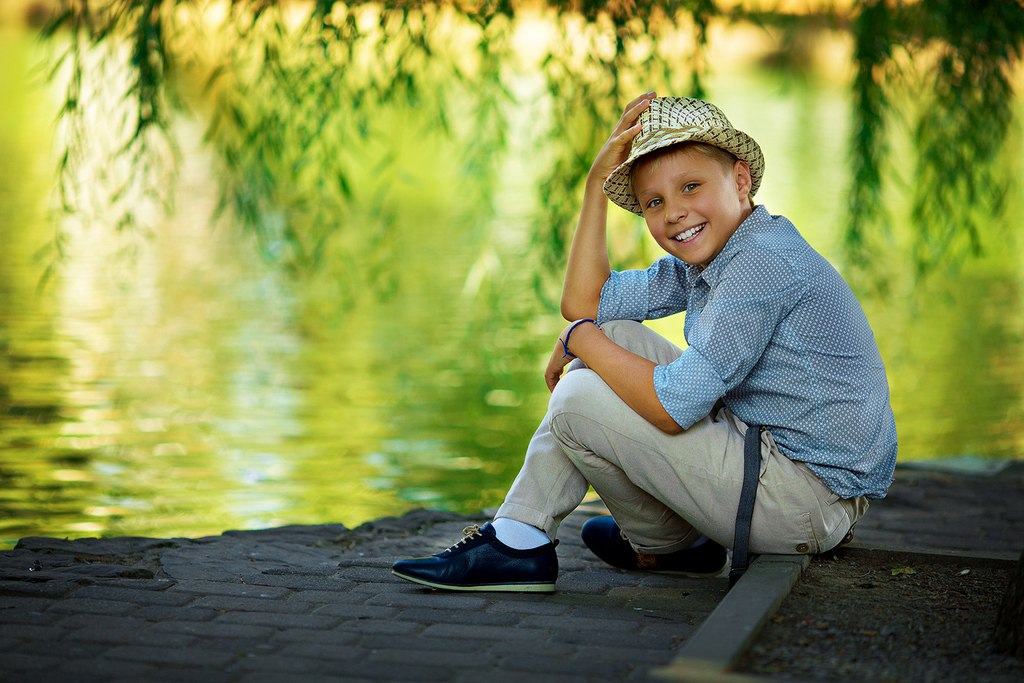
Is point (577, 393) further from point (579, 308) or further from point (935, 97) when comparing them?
point (935, 97)

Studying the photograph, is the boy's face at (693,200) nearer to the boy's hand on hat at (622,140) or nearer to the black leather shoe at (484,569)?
the boy's hand on hat at (622,140)

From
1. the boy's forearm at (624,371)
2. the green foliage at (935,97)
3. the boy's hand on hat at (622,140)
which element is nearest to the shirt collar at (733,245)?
the boy's forearm at (624,371)

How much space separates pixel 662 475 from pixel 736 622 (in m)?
0.52

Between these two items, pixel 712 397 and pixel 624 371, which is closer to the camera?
pixel 712 397

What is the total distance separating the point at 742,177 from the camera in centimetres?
321

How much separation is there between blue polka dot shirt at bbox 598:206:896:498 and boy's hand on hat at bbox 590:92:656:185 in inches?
14.6

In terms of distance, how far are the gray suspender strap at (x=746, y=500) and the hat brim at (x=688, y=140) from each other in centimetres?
62

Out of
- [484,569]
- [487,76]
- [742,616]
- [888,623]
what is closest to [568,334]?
[484,569]

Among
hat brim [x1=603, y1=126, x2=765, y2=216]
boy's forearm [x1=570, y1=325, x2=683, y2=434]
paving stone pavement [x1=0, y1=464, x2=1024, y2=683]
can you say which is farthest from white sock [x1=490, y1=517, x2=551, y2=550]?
hat brim [x1=603, y1=126, x2=765, y2=216]

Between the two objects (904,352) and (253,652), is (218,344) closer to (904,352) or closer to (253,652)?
(904,352)

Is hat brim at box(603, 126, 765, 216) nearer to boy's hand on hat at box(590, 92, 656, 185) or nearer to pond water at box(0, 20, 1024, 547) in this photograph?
boy's hand on hat at box(590, 92, 656, 185)

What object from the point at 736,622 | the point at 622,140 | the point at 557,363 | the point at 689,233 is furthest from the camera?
the point at 557,363

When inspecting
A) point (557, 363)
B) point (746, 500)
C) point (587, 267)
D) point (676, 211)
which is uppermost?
point (676, 211)

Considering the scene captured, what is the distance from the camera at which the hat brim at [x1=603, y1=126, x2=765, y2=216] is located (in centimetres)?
306
